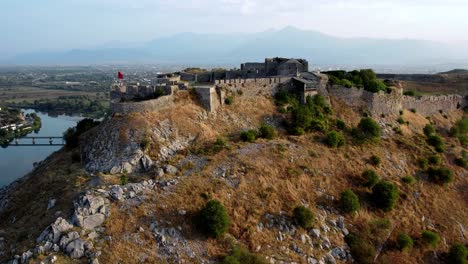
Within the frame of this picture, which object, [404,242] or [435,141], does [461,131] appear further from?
[404,242]

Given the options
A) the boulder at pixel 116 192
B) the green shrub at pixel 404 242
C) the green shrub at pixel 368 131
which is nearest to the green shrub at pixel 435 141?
the green shrub at pixel 368 131

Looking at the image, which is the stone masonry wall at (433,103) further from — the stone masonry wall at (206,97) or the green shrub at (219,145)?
the green shrub at (219,145)

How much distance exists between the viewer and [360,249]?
2052 cm

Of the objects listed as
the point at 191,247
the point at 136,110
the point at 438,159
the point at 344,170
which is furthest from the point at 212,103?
the point at 438,159

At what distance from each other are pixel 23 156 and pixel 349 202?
4644cm

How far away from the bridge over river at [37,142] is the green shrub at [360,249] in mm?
46878

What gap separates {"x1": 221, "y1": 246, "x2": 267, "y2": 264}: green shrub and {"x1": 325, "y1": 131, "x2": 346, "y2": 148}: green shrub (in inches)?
426

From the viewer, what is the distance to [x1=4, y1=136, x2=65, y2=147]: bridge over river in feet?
194

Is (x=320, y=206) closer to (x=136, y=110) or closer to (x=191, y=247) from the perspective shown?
(x=191, y=247)

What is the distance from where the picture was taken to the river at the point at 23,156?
47259 mm

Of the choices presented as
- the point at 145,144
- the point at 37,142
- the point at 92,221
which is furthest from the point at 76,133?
the point at 37,142

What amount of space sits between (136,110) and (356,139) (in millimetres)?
13809

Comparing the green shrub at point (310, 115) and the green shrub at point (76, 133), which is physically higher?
the green shrub at point (310, 115)

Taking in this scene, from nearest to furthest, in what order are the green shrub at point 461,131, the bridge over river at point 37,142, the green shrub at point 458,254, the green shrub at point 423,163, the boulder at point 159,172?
the boulder at point 159,172, the green shrub at point 458,254, the green shrub at point 423,163, the green shrub at point 461,131, the bridge over river at point 37,142
